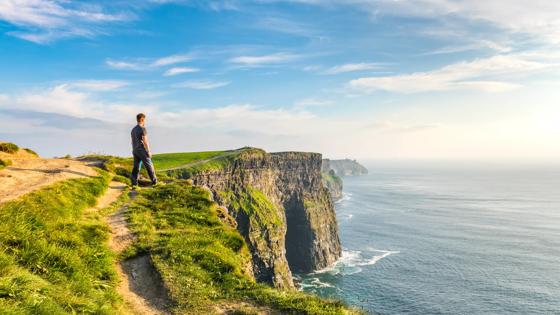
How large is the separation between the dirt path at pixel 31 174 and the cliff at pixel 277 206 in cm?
5861

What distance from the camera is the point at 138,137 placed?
23.0m

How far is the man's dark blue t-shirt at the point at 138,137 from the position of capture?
22.9 metres

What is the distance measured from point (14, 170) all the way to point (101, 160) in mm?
11753

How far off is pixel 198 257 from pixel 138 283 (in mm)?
2674

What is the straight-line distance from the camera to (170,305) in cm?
1012

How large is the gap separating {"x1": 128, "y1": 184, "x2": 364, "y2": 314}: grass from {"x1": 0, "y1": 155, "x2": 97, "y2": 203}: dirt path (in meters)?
5.14

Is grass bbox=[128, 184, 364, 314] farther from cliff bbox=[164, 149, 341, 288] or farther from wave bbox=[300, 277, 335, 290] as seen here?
wave bbox=[300, 277, 335, 290]

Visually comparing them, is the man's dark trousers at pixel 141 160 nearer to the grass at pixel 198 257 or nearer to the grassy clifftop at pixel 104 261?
the grass at pixel 198 257

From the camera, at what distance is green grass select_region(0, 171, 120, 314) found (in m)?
7.56

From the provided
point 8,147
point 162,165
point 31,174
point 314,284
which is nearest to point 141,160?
point 31,174

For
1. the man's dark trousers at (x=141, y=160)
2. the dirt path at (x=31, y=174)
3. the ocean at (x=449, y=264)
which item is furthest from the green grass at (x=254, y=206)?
the dirt path at (x=31, y=174)

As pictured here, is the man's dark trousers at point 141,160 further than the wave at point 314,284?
No

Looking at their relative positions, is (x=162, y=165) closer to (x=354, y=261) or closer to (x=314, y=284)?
(x=314, y=284)

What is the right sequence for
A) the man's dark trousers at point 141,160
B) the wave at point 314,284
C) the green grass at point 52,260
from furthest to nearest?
the wave at point 314,284 → the man's dark trousers at point 141,160 → the green grass at point 52,260
